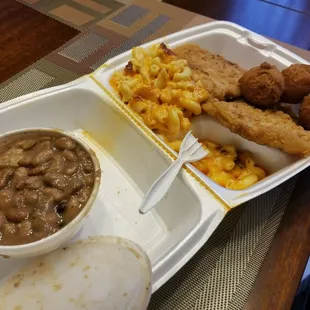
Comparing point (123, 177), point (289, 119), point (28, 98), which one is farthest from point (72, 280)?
point (289, 119)

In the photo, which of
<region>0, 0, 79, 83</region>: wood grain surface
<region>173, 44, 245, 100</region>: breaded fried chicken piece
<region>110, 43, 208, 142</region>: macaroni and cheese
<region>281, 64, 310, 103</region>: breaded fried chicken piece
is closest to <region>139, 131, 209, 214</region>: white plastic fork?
<region>110, 43, 208, 142</region>: macaroni and cheese

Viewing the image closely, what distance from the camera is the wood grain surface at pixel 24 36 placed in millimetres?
1703

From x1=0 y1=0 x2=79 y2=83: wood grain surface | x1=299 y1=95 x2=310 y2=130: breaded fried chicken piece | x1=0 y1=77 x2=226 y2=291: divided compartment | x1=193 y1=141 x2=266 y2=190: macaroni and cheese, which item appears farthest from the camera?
x1=0 y1=0 x2=79 y2=83: wood grain surface

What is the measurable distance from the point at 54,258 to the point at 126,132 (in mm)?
476

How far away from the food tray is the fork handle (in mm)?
27

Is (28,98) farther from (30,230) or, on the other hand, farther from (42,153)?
(30,230)

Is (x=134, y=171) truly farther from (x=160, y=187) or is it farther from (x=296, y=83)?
(x=296, y=83)

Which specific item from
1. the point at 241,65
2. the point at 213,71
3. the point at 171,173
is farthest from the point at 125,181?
the point at 241,65

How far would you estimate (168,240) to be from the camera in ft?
A: 3.52

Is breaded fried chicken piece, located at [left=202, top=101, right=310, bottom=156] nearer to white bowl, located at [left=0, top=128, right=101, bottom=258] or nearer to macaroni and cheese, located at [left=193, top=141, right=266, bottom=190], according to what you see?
macaroni and cheese, located at [left=193, top=141, right=266, bottom=190]

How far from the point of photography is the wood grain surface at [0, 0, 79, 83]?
67.1 inches

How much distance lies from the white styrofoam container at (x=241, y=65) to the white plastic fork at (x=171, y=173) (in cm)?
3

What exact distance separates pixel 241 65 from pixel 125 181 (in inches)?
31.6

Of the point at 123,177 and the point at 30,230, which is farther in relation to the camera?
the point at 123,177
